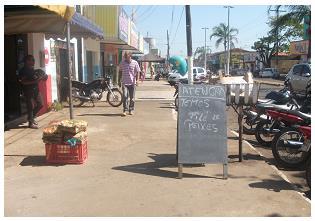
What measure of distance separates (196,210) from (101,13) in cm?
1869

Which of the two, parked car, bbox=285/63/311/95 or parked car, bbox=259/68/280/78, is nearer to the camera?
parked car, bbox=285/63/311/95

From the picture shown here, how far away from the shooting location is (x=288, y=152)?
23.2 feet

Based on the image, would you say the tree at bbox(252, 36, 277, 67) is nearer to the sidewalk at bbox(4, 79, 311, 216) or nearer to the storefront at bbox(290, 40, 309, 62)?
the storefront at bbox(290, 40, 309, 62)

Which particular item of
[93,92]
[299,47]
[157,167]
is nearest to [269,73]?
[299,47]

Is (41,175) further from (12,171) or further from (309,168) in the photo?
(309,168)

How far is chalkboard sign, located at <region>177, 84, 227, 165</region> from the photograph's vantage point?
20.5 feet

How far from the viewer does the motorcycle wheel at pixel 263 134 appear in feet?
28.5

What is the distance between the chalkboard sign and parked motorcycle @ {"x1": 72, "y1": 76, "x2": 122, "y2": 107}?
350 inches

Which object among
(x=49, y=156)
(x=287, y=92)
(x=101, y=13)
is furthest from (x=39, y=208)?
(x=101, y=13)

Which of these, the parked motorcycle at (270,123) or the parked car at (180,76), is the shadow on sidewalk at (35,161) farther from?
the parked car at (180,76)

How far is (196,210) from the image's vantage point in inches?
197

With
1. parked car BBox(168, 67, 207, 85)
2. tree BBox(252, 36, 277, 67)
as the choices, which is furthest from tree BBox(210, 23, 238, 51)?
parked car BBox(168, 67, 207, 85)

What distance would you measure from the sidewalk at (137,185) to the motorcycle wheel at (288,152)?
0.29m

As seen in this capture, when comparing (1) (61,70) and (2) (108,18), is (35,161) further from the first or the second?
(2) (108,18)
